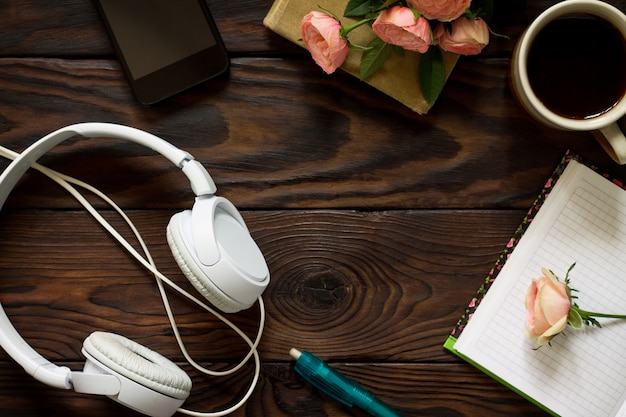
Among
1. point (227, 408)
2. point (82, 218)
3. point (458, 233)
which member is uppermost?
point (458, 233)

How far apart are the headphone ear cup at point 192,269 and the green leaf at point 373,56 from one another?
0.24 metres

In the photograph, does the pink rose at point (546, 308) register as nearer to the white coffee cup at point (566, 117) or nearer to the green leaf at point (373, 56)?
the white coffee cup at point (566, 117)

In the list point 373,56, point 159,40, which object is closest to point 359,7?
point 373,56

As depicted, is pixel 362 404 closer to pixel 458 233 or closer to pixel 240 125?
pixel 458 233

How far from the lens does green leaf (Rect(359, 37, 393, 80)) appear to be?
0.67 metres

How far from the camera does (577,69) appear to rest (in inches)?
25.8

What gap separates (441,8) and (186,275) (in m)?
0.34

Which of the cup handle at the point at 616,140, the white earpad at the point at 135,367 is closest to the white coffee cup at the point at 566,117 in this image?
the cup handle at the point at 616,140

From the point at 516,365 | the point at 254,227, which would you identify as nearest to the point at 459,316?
the point at 516,365

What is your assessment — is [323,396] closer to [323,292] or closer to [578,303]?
[323,292]

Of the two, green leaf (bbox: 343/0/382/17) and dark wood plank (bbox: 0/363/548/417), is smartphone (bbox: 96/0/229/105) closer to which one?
green leaf (bbox: 343/0/382/17)

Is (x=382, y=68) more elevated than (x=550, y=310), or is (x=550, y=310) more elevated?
(x=382, y=68)

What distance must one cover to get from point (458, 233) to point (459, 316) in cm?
9

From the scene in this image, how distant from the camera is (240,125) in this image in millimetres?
708
